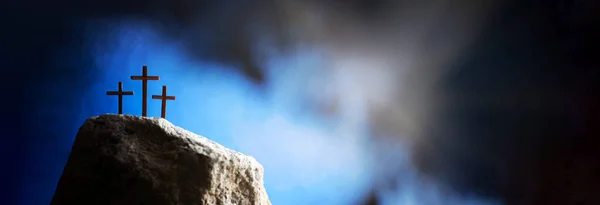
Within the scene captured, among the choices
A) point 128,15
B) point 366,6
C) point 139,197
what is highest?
point 366,6

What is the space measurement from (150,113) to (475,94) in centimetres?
414

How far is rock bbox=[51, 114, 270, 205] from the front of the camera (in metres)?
3.43

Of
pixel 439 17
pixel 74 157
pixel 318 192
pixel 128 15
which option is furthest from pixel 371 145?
pixel 74 157

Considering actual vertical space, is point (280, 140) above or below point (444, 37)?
below

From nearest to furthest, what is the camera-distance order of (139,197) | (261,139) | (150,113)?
(139,197), (150,113), (261,139)

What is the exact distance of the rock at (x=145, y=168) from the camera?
3434mm

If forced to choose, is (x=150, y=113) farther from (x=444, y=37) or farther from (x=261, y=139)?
(x=444, y=37)

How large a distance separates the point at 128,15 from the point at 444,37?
394 centimetres

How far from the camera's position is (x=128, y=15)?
5.09 meters

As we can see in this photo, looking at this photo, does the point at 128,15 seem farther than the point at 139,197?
Yes

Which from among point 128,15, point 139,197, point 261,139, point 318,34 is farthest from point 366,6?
point 139,197

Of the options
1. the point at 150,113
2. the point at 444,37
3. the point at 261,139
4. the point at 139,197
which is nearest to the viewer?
the point at 139,197

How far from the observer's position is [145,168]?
3490 millimetres

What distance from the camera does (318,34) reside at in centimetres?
604
